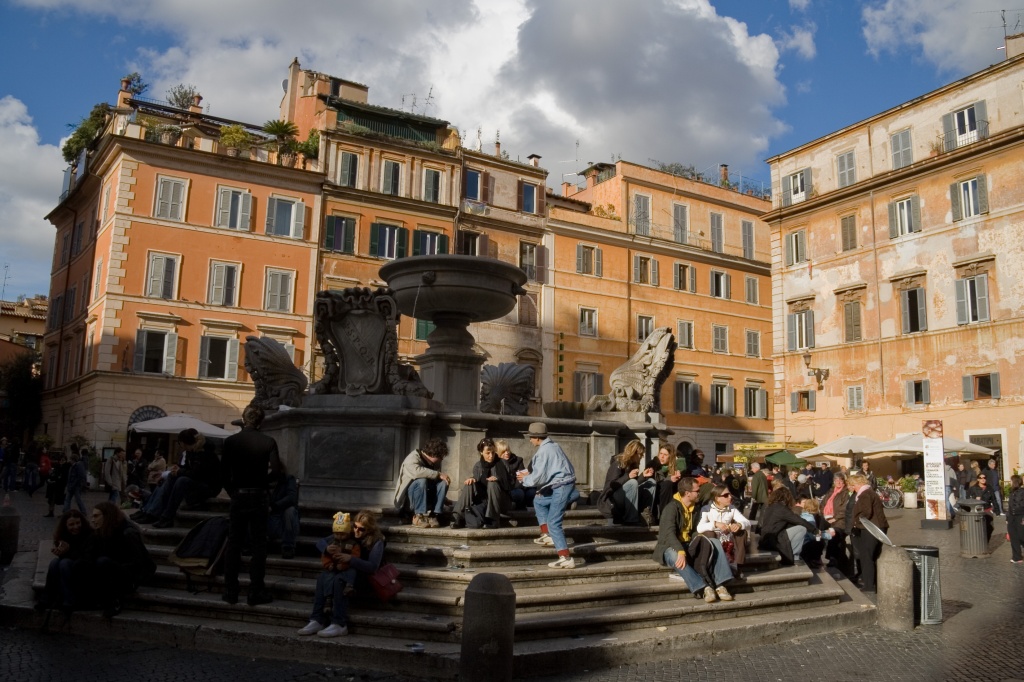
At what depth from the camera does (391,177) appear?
3788cm

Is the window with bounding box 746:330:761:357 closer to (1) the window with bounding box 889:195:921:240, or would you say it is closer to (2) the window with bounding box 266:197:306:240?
(1) the window with bounding box 889:195:921:240

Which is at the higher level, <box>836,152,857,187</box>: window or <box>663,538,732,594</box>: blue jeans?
<box>836,152,857,187</box>: window

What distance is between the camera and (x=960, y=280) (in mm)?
30781

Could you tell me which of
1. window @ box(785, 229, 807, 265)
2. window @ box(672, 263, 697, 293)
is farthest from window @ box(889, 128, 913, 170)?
window @ box(672, 263, 697, 293)

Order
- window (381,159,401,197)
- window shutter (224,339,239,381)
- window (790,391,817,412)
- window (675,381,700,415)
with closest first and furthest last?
1. window shutter (224,339,239,381)
2. window (790,391,817,412)
3. window (381,159,401,197)
4. window (675,381,700,415)

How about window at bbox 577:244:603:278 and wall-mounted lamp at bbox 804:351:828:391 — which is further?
window at bbox 577:244:603:278

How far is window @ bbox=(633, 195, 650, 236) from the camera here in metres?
43.1

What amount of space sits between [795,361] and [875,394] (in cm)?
395

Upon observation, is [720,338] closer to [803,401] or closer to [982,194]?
[803,401]

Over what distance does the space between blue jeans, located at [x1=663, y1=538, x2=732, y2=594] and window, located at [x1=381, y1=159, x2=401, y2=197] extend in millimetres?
30999

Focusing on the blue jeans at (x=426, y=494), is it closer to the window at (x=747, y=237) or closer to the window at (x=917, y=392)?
the window at (x=917, y=392)

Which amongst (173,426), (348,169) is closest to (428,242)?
(348,169)

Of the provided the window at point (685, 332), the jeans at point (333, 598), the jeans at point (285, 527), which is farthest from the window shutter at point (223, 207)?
the jeans at point (333, 598)

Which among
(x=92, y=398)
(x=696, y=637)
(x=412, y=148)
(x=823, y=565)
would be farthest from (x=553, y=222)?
(x=696, y=637)
